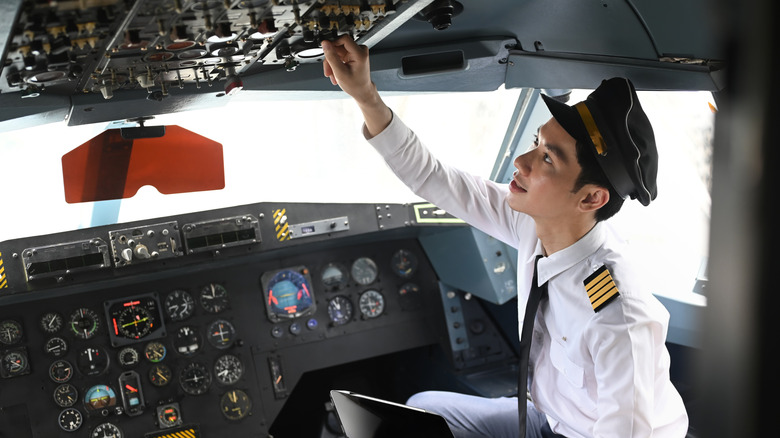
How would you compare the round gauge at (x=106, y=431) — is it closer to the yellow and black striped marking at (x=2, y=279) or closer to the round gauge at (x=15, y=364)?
the round gauge at (x=15, y=364)

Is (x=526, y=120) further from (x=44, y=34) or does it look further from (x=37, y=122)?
(x=44, y=34)

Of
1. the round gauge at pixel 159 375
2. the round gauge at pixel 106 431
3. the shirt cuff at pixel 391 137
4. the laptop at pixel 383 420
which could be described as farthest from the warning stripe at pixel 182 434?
the shirt cuff at pixel 391 137

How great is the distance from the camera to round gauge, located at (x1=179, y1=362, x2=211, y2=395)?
428cm

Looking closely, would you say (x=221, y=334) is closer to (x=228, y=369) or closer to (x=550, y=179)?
(x=228, y=369)

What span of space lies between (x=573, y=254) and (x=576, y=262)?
3 cm

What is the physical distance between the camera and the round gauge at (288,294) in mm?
4449

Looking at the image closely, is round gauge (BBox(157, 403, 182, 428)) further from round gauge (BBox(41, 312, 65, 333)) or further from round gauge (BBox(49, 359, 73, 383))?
round gauge (BBox(41, 312, 65, 333))

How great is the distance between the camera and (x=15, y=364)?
4.02 m

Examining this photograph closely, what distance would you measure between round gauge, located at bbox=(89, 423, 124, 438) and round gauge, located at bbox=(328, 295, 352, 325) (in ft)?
4.38

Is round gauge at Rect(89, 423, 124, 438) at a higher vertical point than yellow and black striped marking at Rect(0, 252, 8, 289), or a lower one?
lower

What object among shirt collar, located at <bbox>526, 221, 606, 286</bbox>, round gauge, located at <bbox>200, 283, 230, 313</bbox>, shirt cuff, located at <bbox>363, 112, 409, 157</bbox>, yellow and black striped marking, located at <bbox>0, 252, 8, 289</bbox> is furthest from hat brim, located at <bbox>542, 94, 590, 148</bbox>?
yellow and black striped marking, located at <bbox>0, 252, 8, 289</bbox>

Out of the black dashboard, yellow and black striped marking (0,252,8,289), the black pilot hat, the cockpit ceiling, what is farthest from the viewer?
the black dashboard

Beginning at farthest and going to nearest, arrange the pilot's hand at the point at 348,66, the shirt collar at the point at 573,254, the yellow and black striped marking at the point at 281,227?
the yellow and black striped marking at the point at 281,227 < the shirt collar at the point at 573,254 < the pilot's hand at the point at 348,66

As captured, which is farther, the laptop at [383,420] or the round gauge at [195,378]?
the round gauge at [195,378]
